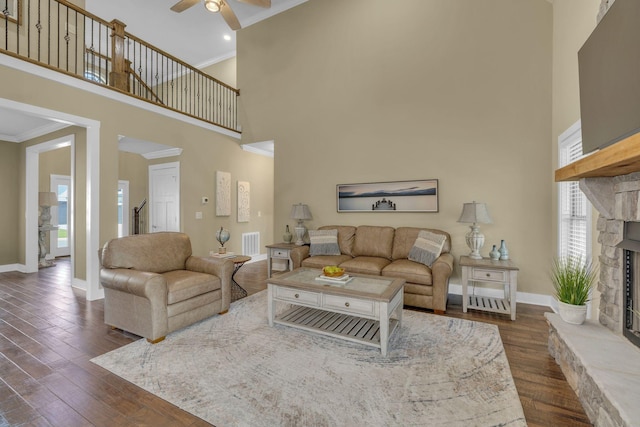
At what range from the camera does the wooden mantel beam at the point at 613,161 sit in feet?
4.29

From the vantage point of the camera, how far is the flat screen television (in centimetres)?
143

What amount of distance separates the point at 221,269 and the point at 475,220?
3.10 m

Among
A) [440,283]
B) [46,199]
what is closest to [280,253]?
[440,283]

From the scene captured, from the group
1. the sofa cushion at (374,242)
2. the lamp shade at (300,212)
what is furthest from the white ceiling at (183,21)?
the sofa cushion at (374,242)

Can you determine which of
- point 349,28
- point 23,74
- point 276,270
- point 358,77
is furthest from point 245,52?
point 276,270

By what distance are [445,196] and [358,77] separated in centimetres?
247

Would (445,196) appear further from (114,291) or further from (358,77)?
(114,291)

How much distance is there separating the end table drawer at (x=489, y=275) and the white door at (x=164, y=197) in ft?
16.0

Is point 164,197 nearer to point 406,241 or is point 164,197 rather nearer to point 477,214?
point 406,241

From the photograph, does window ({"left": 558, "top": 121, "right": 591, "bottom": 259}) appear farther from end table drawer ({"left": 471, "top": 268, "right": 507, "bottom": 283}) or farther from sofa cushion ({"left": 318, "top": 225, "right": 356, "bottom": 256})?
sofa cushion ({"left": 318, "top": 225, "right": 356, "bottom": 256})

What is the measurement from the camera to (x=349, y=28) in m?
5.04

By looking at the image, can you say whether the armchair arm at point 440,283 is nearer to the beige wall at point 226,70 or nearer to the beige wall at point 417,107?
the beige wall at point 417,107

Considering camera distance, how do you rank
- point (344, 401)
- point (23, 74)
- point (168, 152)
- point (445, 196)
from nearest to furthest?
point (344, 401), point (23, 74), point (445, 196), point (168, 152)

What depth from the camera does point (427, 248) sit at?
373 centimetres
